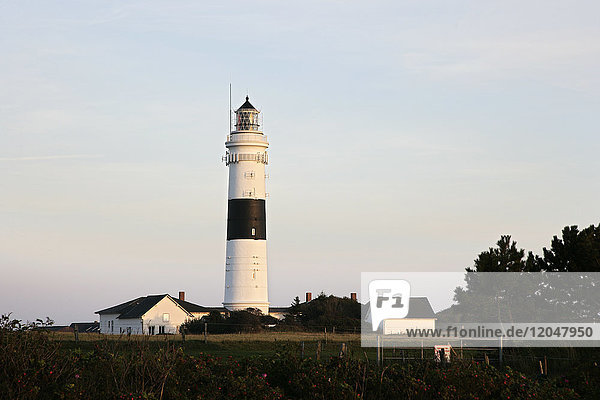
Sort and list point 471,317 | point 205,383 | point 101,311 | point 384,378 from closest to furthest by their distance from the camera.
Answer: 1. point 205,383
2. point 384,378
3. point 471,317
4. point 101,311

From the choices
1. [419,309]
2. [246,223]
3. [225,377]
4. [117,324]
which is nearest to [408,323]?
[419,309]

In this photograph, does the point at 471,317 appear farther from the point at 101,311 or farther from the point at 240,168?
the point at 101,311

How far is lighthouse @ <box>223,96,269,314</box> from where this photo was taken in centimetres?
5762

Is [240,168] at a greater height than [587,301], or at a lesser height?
greater

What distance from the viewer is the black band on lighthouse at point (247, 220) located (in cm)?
5750

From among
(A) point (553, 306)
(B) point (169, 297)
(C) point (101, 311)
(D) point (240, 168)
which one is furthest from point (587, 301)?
(C) point (101, 311)

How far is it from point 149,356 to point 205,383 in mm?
1138

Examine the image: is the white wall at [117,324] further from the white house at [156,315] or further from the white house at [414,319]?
the white house at [414,319]

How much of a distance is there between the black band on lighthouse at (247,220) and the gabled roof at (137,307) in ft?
33.4

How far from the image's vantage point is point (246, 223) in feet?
189

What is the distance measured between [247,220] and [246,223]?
216 mm

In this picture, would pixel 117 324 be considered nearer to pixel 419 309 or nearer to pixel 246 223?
pixel 246 223

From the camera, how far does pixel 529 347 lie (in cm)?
2889

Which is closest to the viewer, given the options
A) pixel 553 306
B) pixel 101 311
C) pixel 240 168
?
pixel 553 306
